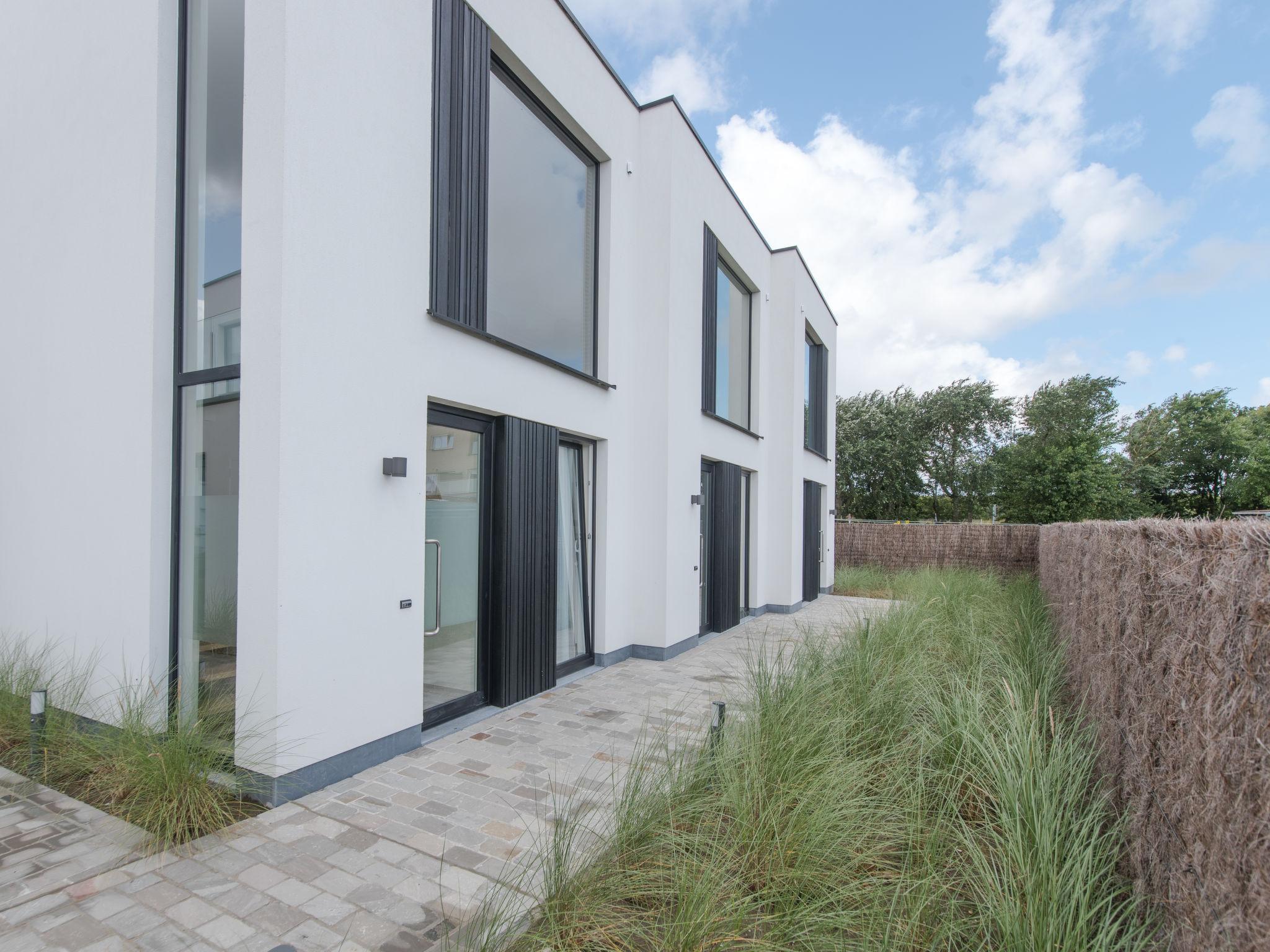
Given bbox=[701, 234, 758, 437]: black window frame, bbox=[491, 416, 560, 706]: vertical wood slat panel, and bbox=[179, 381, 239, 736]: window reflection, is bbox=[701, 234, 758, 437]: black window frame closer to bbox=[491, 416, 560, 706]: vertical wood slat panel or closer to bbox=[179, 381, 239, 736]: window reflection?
bbox=[491, 416, 560, 706]: vertical wood slat panel

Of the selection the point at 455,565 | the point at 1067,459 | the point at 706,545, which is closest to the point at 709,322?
the point at 706,545

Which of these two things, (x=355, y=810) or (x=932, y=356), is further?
(x=932, y=356)

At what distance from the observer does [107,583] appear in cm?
388

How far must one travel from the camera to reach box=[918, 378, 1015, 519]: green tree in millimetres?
31906

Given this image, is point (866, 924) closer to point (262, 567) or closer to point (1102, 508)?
point (262, 567)

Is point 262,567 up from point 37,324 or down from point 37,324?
down

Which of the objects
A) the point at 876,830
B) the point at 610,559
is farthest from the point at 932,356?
the point at 876,830

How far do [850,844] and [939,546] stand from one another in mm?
14685

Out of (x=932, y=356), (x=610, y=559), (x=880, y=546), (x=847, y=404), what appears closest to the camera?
(x=610, y=559)

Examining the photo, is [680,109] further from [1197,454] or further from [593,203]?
[1197,454]

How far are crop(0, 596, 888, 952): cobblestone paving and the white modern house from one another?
345mm

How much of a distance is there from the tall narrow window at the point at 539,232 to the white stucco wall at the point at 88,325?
2118mm

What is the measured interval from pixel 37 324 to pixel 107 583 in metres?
2.05

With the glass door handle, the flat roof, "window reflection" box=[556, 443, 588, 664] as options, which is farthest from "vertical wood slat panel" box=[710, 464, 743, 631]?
the glass door handle
